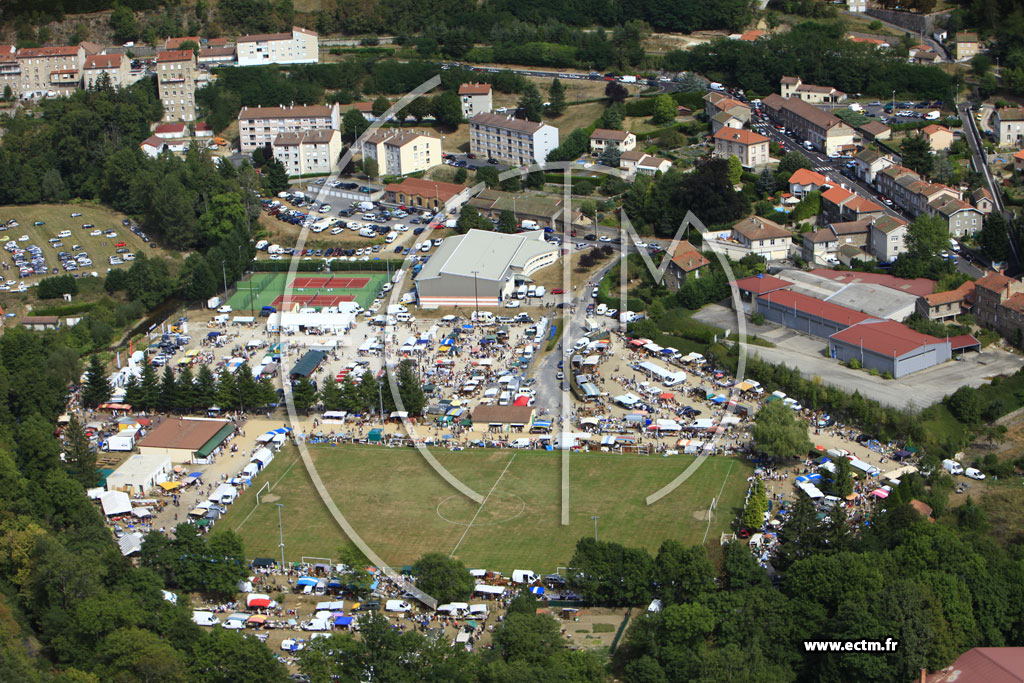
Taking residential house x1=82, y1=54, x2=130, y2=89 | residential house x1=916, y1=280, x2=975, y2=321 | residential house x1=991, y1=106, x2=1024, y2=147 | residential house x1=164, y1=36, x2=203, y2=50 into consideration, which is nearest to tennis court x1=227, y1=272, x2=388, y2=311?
residential house x1=916, y1=280, x2=975, y2=321

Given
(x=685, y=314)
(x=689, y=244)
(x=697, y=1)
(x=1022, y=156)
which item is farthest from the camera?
(x=697, y=1)

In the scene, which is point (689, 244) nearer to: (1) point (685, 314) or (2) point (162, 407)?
(1) point (685, 314)

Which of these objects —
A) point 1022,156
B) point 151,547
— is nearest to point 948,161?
point 1022,156

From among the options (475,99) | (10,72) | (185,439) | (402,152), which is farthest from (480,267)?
(10,72)

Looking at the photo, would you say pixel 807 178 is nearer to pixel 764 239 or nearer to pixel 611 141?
pixel 764 239

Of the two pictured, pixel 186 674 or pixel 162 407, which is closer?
pixel 186 674

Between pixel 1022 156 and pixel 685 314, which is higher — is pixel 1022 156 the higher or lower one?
the higher one
